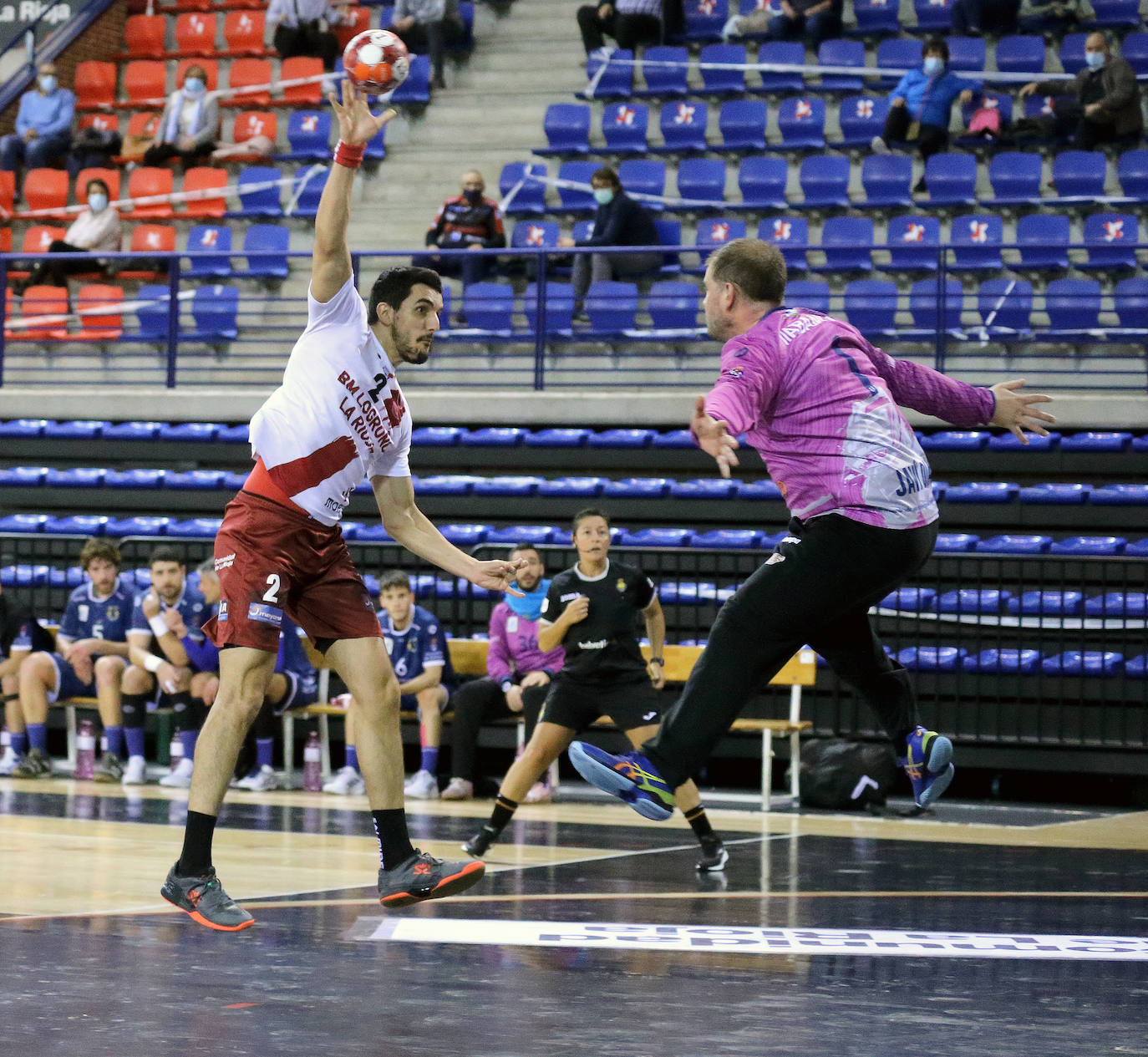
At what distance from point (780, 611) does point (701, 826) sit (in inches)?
139

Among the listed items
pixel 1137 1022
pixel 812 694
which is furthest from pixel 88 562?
pixel 1137 1022

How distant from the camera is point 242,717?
221 inches

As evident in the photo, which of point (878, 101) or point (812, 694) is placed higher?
point (878, 101)

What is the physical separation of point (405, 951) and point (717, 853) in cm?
272

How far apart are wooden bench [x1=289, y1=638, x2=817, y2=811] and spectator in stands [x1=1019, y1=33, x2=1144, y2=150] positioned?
21.4 feet

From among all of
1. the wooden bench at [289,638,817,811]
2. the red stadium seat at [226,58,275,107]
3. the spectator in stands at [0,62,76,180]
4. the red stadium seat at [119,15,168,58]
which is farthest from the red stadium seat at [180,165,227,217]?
the wooden bench at [289,638,817,811]

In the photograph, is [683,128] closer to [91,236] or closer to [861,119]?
[861,119]

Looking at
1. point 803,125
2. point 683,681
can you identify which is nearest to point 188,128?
point 803,125

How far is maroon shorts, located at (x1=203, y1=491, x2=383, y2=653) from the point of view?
18.5 feet

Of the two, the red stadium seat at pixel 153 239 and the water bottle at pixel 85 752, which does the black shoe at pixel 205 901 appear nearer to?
the water bottle at pixel 85 752

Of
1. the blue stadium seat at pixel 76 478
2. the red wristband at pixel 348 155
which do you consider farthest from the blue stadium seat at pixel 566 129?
the red wristband at pixel 348 155

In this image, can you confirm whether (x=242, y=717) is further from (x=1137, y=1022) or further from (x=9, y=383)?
(x=9, y=383)

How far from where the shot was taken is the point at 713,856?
331 inches

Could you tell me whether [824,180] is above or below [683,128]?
below
